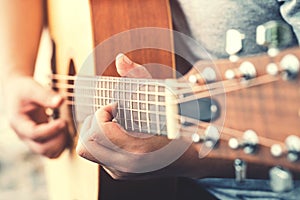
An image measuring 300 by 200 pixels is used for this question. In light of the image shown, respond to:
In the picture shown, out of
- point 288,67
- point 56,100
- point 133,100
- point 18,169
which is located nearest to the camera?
point 288,67

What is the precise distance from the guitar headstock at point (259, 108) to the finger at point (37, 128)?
272 mm

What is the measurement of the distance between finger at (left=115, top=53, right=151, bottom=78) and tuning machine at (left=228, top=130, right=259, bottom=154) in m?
0.13

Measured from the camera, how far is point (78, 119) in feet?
2.14

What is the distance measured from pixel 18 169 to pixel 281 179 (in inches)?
18.1

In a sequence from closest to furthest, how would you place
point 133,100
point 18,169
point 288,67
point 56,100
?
point 288,67 < point 133,100 < point 56,100 < point 18,169

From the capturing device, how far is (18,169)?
30.9 inches

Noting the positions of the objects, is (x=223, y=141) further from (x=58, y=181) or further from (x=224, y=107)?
(x=58, y=181)

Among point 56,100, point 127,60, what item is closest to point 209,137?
point 127,60

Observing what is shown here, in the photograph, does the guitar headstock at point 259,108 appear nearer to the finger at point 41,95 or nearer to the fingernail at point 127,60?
the fingernail at point 127,60

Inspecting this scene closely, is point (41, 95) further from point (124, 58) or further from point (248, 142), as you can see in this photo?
point (248, 142)

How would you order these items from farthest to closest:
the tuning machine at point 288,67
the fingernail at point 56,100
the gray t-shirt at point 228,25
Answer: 1. the fingernail at point 56,100
2. the gray t-shirt at point 228,25
3. the tuning machine at point 288,67

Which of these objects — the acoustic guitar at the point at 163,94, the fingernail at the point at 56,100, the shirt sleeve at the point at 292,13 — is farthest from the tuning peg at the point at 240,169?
the fingernail at the point at 56,100

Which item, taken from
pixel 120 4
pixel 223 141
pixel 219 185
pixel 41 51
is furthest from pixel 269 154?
pixel 41 51

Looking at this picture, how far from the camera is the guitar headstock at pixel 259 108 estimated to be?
16.2 inches
